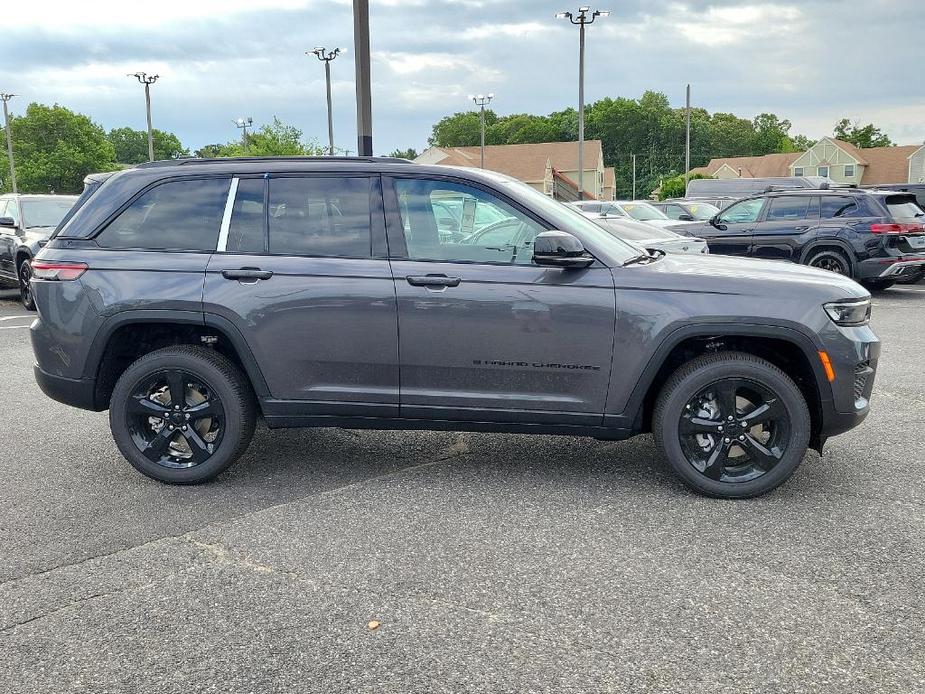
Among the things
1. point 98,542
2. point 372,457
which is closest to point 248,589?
point 98,542

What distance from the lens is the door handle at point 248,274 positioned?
14.9 ft

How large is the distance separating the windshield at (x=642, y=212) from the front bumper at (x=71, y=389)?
14.5m

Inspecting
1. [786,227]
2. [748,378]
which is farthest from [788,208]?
[748,378]

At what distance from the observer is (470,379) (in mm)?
4484

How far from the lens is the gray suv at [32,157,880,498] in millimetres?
4328

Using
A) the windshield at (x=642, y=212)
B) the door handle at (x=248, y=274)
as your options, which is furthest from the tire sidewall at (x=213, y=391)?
the windshield at (x=642, y=212)

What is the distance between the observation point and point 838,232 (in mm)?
13055

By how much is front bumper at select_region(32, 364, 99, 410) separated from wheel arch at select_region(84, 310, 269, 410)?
0.03 m

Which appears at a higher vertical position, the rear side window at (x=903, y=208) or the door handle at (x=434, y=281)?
the rear side window at (x=903, y=208)

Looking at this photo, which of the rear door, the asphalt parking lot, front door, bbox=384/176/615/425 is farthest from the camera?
the rear door

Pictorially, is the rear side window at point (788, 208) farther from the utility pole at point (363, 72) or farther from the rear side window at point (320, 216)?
the rear side window at point (320, 216)

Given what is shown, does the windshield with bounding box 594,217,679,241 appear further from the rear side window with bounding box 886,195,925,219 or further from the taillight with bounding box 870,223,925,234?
the rear side window with bounding box 886,195,925,219

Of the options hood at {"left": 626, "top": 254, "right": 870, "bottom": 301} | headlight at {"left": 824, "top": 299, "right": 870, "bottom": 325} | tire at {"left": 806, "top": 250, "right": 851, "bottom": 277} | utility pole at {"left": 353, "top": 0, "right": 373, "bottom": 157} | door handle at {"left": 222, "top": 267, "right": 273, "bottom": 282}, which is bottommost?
tire at {"left": 806, "top": 250, "right": 851, "bottom": 277}

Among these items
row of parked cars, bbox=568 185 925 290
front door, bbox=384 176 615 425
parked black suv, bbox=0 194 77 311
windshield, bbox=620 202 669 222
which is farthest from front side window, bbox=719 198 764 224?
front door, bbox=384 176 615 425
